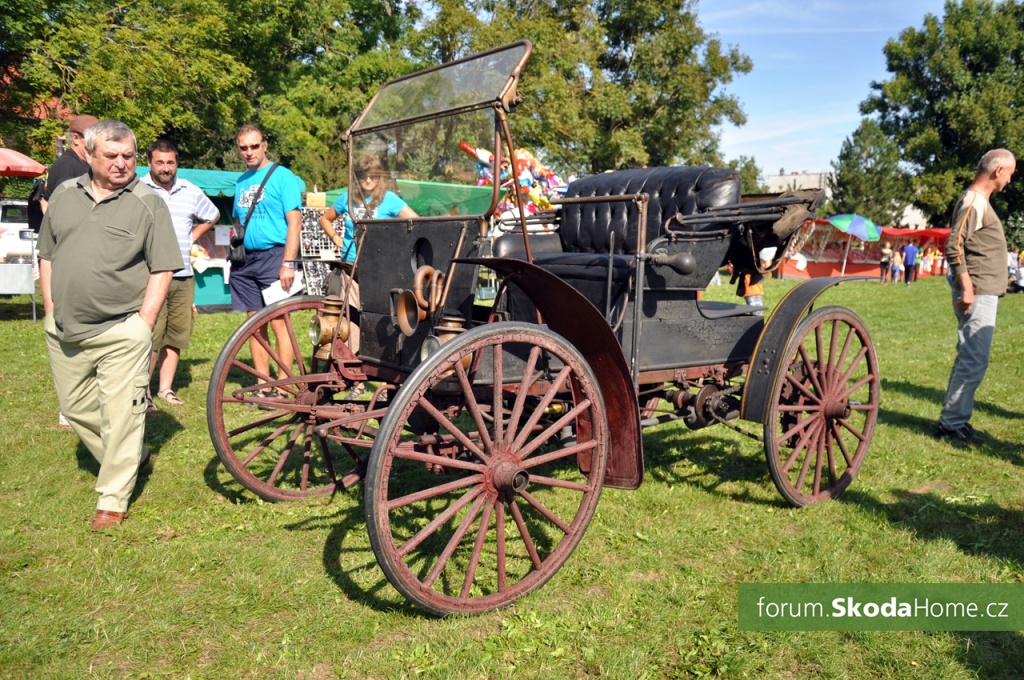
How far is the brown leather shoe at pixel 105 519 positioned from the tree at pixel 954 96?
43.9 meters

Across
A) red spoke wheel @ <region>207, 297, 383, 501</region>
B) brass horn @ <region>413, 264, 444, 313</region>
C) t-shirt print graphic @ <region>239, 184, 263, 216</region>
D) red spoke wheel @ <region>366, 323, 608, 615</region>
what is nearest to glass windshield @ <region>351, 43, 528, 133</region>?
brass horn @ <region>413, 264, 444, 313</region>

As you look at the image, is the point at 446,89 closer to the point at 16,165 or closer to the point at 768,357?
the point at 768,357

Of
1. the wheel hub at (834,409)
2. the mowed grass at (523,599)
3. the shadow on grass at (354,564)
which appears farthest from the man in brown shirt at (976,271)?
the shadow on grass at (354,564)

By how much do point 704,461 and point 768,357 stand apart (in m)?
1.31

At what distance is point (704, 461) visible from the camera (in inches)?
201

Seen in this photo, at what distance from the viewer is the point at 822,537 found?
3.82 m

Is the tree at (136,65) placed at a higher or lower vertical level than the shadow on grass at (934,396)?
higher

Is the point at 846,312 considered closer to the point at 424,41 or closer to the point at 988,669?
the point at 988,669

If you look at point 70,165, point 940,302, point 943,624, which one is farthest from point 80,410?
point 940,302

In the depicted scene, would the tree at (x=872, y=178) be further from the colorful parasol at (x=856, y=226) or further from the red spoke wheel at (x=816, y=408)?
the red spoke wheel at (x=816, y=408)

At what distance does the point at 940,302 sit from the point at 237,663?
17.7 metres

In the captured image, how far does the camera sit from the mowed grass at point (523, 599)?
9.07ft

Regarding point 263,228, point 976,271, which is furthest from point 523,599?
point 976,271

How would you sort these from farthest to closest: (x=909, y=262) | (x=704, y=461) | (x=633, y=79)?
(x=633, y=79)
(x=909, y=262)
(x=704, y=461)
